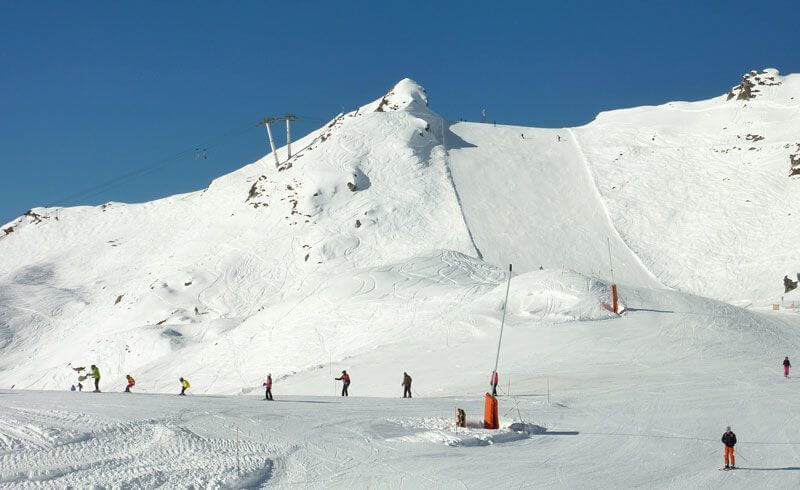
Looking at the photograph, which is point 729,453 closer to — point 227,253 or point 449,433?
point 449,433

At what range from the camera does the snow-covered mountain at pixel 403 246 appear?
129 feet

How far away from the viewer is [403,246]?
190 ft

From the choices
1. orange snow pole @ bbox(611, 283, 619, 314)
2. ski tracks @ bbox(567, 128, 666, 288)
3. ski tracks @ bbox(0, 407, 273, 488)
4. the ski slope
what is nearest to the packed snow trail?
ski tracks @ bbox(567, 128, 666, 288)

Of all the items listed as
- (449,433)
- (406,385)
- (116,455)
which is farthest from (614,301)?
(116,455)

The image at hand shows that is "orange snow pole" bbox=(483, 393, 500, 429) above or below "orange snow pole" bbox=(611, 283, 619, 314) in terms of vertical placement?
below

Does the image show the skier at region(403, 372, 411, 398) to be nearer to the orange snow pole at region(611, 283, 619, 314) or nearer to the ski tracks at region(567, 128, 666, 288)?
the orange snow pole at region(611, 283, 619, 314)

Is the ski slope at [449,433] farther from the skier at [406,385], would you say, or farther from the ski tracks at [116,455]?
the skier at [406,385]

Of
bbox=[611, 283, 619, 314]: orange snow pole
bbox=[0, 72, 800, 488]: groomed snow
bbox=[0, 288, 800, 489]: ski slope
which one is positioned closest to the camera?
bbox=[0, 288, 800, 489]: ski slope

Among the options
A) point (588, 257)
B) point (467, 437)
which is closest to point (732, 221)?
point (588, 257)

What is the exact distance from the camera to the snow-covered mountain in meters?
39.4

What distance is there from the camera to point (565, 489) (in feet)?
49.0

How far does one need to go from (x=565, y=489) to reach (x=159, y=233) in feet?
195

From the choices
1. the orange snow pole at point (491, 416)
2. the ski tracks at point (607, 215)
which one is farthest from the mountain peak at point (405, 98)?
the orange snow pole at point (491, 416)

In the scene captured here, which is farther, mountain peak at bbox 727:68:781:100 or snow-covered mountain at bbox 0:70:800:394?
mountain peak at bbox 727:68:781:100
